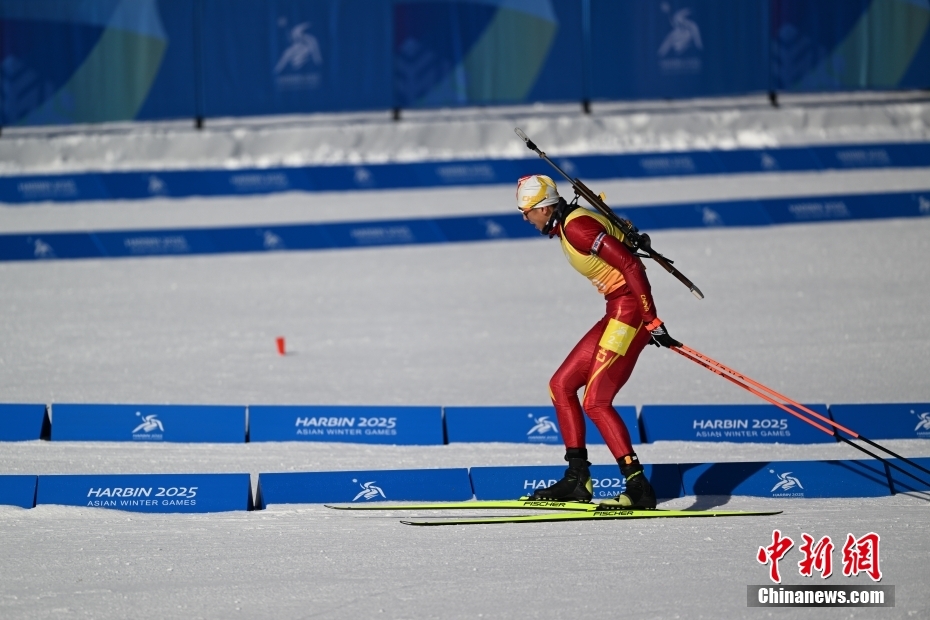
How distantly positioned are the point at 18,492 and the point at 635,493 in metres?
3.55

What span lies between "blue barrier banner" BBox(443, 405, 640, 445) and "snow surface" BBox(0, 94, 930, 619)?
14cm

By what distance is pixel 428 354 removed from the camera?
11.6m

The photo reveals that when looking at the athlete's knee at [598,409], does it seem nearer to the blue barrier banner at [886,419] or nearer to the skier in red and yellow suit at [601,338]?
the skier in red and yellow suit at [601,338]

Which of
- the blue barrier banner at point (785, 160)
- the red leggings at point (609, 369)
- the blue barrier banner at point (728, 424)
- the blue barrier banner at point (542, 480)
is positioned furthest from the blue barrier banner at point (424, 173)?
the red leggings at point (609, 369)

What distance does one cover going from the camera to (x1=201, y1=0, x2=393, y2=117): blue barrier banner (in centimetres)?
1861

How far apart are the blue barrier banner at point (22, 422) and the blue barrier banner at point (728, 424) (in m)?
4.22

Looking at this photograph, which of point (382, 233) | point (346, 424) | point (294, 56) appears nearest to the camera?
point (346, 424)

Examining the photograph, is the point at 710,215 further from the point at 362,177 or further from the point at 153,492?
the point at 153,492

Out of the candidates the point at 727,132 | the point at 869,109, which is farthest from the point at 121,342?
the point at 869,109

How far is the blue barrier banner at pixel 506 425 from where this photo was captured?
8.97 m

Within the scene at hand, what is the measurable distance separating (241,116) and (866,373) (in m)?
11.0

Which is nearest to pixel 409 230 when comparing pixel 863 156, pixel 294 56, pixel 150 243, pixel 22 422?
pixel 150 243

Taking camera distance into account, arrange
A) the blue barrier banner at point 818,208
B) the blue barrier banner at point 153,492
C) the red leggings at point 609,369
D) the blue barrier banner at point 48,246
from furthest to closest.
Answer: the blue barrier banner at point 818,208, the blue barrier banner at point 48,246, the blue barrier banner at point 153,492, the red leggings at point 609,369

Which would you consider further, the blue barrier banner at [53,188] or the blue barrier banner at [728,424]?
the blue barrier banner at [53,188]
